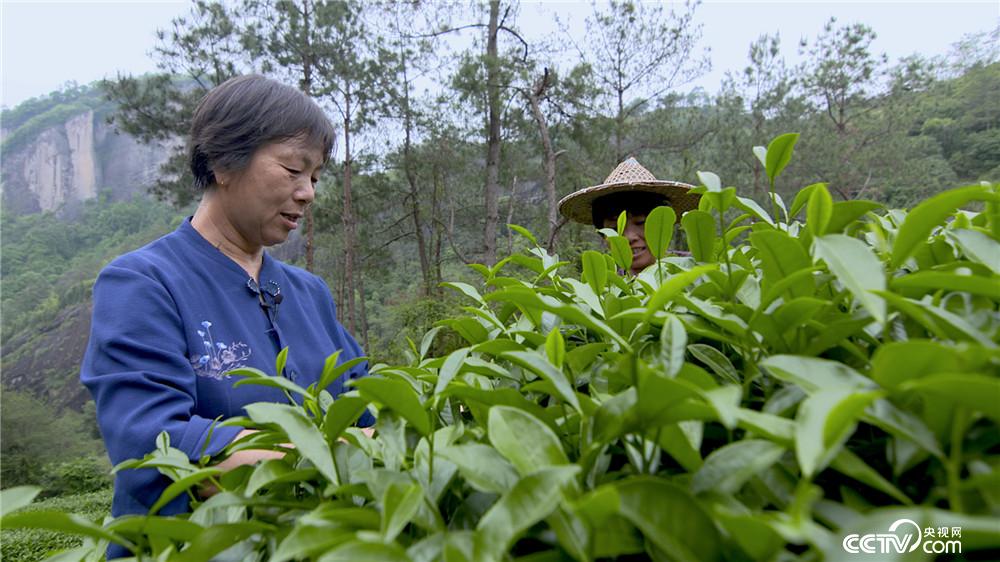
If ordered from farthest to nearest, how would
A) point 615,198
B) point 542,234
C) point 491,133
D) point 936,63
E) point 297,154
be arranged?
point 936,63
point 542,234
point 491,133
point 615,198
point 297,154

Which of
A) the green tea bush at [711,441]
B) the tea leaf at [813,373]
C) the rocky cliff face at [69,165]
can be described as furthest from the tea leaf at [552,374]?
the rocky cliff face at [69,165]

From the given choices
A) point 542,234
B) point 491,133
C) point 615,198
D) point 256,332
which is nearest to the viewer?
point 256,332

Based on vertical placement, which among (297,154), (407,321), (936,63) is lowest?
(407,321)

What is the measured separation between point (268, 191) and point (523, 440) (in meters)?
1.03

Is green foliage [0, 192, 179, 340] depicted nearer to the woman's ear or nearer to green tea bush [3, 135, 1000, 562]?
the woman's ear

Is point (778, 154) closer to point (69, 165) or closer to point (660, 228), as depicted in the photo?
point (660, 228)

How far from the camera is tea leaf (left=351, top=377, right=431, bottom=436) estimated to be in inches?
13.8

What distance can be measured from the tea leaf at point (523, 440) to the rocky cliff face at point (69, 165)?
45031 mm

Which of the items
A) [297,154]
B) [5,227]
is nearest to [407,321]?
[297,154]

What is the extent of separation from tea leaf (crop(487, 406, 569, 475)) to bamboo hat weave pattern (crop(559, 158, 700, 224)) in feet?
7.18

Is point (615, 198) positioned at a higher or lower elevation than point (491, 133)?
lower

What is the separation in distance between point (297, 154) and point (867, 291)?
1.13 metres

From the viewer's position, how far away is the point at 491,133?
9.97m

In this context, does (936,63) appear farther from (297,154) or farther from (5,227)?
(5,227)
